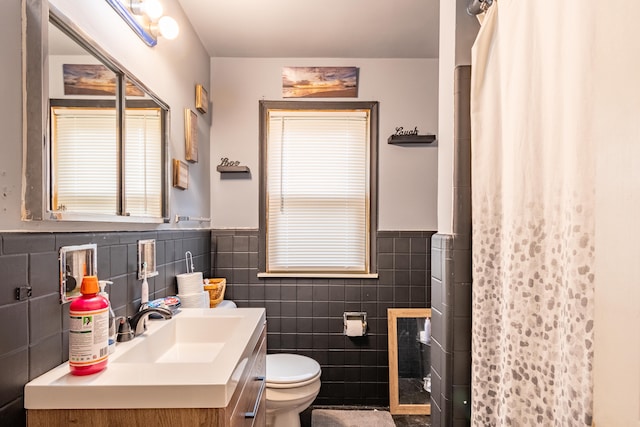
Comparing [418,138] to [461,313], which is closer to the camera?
[461,313]

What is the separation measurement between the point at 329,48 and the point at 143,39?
1.33m

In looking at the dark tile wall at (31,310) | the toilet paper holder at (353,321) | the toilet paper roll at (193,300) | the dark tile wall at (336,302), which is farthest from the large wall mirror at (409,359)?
the dark tile wall at (31,310)

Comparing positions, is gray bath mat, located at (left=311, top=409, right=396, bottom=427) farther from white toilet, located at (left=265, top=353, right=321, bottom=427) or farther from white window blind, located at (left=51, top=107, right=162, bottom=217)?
white window blind, located at (left=51, top=107, right=162, bottom=217)

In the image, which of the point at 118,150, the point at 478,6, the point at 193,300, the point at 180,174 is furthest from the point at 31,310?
the point at 478,6

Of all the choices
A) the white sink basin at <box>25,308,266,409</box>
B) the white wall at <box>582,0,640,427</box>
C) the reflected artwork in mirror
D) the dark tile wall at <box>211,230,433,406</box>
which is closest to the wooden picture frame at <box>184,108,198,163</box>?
the dark tile wall at <box>211,230,433,406</box>

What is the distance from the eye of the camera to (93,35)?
108 centimetres

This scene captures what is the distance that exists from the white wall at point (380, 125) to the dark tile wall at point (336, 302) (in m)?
0.17

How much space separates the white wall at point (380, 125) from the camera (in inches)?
97.7

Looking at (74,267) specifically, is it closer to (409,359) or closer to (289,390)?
(289,390)

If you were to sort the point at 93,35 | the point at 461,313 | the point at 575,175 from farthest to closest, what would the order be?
the point at 461,313, the point at 93,35, the point at 575,175

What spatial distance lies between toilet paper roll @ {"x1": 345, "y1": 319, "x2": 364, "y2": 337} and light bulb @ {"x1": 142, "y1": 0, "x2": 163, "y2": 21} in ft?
6.83

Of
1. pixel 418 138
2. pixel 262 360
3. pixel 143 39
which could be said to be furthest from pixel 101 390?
pixel 418 138

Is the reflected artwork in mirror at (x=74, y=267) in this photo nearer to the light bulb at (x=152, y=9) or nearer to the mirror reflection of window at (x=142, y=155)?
the mirror reflection of window at (x=142, y=155)

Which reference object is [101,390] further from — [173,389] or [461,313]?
[461,313]
